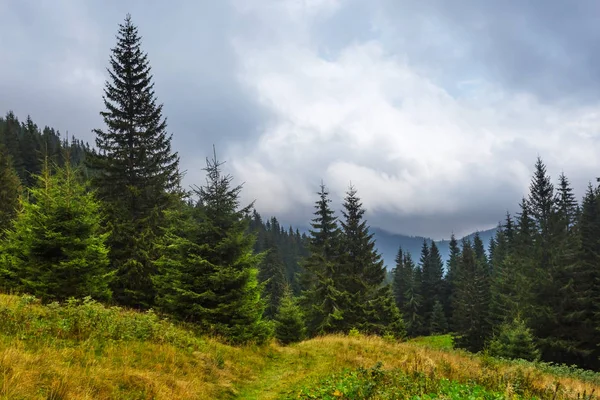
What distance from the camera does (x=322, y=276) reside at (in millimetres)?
27438

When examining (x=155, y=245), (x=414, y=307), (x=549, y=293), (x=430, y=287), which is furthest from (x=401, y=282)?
(x=155, y=245)

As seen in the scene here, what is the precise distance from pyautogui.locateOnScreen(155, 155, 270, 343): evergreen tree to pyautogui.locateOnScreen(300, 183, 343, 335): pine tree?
1230 centimetres

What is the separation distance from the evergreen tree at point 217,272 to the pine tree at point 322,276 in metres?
12.3

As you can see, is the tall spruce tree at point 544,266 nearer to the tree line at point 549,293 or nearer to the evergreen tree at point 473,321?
the tree line at point 549,293

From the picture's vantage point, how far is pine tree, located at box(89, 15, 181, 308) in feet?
59.4

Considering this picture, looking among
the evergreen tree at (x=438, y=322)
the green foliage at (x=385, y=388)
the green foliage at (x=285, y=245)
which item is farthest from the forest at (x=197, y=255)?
the green foliage at (x=285, y=245)

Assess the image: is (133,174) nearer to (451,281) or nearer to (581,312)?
(581,312)

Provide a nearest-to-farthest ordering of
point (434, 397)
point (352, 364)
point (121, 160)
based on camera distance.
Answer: point (434, 397)
point (352, 364)
point (121, 160)

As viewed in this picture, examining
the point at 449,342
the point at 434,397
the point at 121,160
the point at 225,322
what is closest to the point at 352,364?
the point at 434,397

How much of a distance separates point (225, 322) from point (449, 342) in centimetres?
4251

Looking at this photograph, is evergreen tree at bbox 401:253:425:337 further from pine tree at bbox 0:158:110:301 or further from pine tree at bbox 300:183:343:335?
pine tree at bbox 0:158:110:301

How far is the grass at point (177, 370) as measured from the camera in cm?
569

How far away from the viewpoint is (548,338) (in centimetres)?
2431

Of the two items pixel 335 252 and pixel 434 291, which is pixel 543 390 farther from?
pixel 434 291
